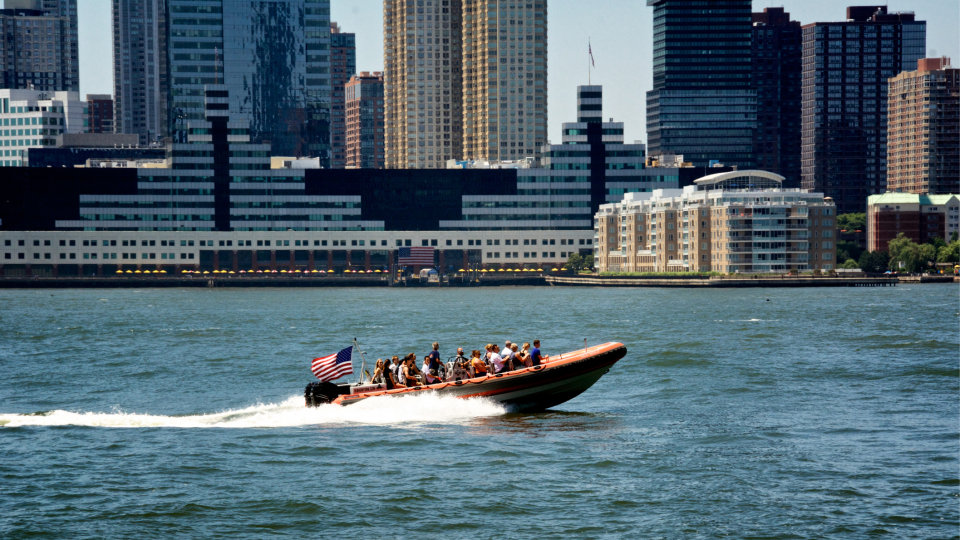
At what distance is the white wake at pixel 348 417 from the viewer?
1784 inches

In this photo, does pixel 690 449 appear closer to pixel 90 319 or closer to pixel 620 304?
pixel 90 319

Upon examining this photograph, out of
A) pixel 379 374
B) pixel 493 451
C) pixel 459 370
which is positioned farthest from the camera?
pixel 459 370

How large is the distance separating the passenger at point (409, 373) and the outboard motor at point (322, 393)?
9.20ft

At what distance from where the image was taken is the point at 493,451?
39656 millimetres

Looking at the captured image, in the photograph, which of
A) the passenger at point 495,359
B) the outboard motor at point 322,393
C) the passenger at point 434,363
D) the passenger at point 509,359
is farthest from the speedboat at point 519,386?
the passenger at point 434,363

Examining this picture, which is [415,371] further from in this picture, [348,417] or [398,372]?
[348,417]

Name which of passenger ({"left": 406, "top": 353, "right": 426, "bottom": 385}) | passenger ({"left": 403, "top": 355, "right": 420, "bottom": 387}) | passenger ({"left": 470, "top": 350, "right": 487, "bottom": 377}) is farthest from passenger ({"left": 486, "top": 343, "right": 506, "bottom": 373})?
passenger ({"left": 403, "top": 355, "right": 420, "bottom": 387})

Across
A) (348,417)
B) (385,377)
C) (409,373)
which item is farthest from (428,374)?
(348,417)

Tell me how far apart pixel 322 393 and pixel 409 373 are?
3518 mm

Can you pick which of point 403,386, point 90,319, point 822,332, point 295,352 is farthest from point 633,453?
point 90,319

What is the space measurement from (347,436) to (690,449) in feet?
40.2

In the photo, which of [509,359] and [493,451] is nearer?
[493,451]

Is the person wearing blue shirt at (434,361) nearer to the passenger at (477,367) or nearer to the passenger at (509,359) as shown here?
the passenger at (477,367)

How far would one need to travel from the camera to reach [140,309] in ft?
474
